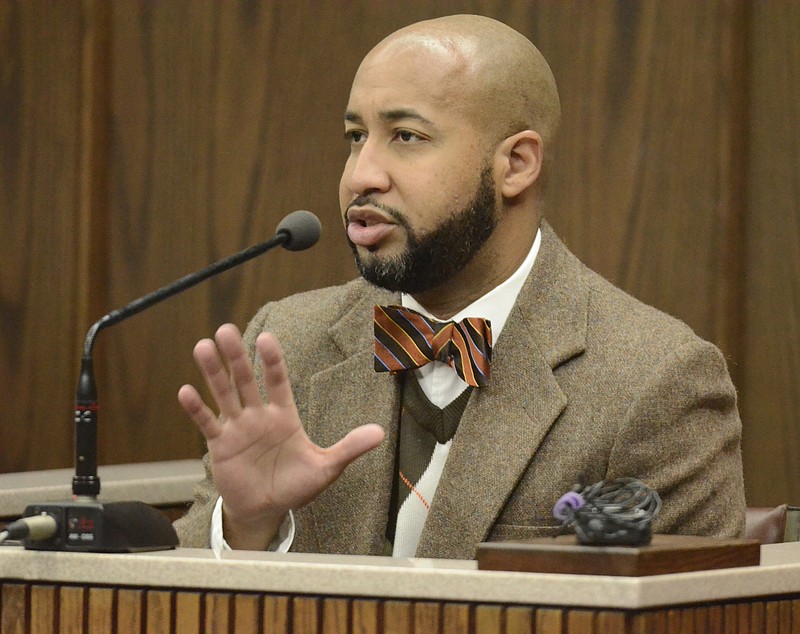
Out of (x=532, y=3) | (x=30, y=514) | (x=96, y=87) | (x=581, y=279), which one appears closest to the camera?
(x=30, y=514)

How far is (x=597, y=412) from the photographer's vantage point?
2.09 metres

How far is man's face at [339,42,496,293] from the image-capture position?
7.00 ft

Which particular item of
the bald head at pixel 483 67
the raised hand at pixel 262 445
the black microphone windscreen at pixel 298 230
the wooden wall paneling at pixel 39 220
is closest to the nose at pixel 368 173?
the bald head at pixel 483 67

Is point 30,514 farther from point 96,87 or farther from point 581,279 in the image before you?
point 96,87

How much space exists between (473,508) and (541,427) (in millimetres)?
147

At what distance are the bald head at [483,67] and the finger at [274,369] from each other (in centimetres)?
56

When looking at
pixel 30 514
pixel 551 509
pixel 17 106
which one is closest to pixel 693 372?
pixel 551 509

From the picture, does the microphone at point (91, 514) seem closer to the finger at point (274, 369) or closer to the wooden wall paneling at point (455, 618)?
the finger at point (274, 369)

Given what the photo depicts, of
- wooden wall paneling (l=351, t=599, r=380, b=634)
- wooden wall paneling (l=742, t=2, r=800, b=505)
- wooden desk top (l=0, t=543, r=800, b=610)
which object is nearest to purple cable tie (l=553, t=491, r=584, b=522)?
wooden desk top (l=0, t=543, r=800, b=610)

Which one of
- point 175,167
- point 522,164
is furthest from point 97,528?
point 175,167

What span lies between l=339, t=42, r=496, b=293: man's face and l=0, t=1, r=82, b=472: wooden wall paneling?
1.39 metres

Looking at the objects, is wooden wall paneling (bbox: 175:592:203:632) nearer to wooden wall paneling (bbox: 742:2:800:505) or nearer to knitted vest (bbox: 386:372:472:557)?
knitted vest (bbox: 386:372:472:557)

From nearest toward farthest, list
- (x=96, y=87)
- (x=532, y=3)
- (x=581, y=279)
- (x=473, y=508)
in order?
(x=473, y=508) < (x=581, y=279) < (x=532, y=3) < (x=96, y=87)

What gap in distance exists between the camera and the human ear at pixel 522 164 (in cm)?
222
